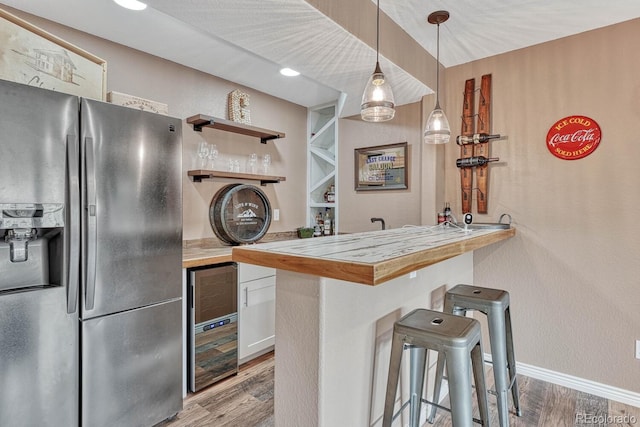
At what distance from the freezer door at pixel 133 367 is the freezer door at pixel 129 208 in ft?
0.29

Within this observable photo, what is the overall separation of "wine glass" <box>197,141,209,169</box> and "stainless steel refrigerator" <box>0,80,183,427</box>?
2.67 ft

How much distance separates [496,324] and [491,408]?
0.72 meters

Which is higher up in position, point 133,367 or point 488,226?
point 488,226

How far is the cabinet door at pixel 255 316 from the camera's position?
103 inches

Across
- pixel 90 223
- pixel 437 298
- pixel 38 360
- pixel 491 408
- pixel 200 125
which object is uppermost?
pixel 200 125

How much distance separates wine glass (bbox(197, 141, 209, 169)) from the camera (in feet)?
9.39

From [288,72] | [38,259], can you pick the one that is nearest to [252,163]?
[288,72]

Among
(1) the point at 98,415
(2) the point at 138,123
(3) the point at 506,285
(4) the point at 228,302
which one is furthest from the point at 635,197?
(1) the point at 98,415

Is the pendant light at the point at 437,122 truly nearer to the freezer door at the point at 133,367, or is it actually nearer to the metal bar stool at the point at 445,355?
the metal bar stool at the point at 445,355

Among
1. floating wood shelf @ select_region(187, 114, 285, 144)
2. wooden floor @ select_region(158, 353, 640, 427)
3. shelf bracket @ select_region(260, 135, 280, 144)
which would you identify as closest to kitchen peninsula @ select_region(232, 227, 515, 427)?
wooden floor @ select_region(158, 353, 640, 427)

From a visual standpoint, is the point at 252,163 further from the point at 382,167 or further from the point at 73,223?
the point at 73,223

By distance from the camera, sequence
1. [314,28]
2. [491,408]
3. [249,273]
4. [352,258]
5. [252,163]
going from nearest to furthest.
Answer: [352,258] < [314,28] < [491,408] < [249,273] < [252,163]

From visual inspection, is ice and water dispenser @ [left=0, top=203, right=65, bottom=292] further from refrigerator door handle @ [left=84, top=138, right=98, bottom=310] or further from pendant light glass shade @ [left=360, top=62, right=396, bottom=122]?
pendant light glass shade @ [left=360, top=62, right=396, bottom=122]

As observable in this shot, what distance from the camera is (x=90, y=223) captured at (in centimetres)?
166
